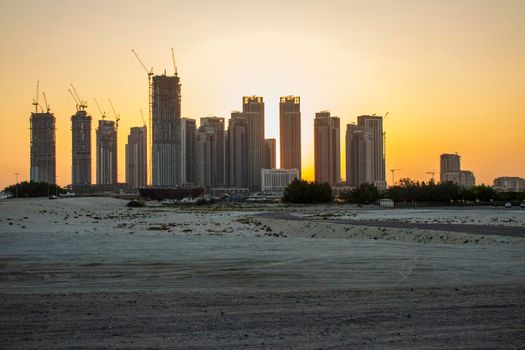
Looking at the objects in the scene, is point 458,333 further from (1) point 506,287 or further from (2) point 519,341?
(1) point 506,287

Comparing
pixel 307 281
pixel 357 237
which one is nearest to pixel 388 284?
pixel 307 281

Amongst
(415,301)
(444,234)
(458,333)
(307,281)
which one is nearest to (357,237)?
(444,234)

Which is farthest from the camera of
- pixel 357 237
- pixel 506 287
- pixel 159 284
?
pixel 357 237

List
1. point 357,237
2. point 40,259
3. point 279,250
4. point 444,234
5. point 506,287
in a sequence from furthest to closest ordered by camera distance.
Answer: point 357,237 < point 444,234 < point 279,250 < point 40,259 < point 506,287

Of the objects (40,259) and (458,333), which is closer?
(458,333)

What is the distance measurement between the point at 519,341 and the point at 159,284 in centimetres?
1098

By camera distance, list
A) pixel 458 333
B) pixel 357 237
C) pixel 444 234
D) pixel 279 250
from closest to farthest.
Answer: pixel 458 333, pixel 279 250, pixel 444 234, pixel 357 237

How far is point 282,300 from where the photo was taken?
15148mm

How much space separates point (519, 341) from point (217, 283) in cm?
993

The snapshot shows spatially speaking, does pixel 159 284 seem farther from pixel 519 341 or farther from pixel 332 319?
pixel 519 341

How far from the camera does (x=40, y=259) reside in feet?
82.1

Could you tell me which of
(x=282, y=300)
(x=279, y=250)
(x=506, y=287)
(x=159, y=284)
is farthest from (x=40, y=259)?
(x=506, y=287)

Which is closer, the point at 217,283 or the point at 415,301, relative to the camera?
the point at 415,301

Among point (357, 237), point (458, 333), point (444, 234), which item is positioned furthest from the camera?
point (357, 237)
